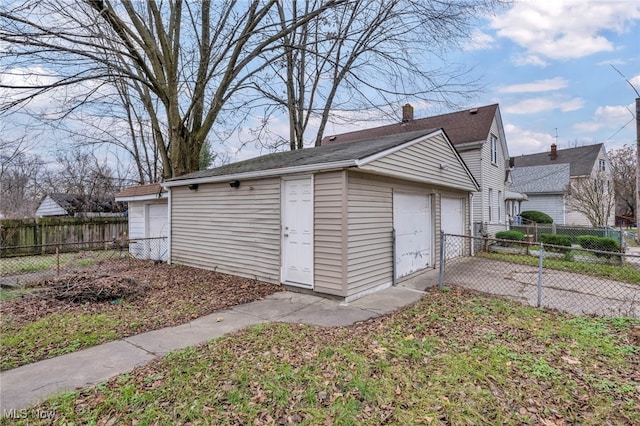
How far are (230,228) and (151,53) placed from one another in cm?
676

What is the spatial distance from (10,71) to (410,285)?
34.3 ft

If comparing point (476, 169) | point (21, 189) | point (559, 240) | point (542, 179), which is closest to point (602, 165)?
point (542, 179)

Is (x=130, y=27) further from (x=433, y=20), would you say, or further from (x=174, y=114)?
(x=433, y=20)

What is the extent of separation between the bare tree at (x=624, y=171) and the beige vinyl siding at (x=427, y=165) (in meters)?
19.5

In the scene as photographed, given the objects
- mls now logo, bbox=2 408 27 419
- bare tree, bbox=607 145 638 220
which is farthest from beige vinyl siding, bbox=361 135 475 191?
bare tree, bbox=607 145 638 220

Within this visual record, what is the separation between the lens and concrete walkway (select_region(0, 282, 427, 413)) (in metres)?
2.97

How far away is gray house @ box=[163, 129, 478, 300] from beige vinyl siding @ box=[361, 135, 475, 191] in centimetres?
3

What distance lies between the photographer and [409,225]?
25.2 ft

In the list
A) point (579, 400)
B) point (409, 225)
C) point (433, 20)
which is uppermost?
point (433, 20)

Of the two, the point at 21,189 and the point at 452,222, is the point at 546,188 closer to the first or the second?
the point at 452,222

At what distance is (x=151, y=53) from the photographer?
1011 centimetres

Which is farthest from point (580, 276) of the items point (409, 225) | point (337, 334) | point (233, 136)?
point (233, 136)

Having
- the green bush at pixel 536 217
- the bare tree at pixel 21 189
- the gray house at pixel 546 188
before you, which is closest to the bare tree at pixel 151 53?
the bare tree at pixel 21 189

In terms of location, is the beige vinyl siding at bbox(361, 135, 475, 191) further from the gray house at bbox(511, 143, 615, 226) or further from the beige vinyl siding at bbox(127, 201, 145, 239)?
the gray house at bbox(511, 143, 615, 226)
